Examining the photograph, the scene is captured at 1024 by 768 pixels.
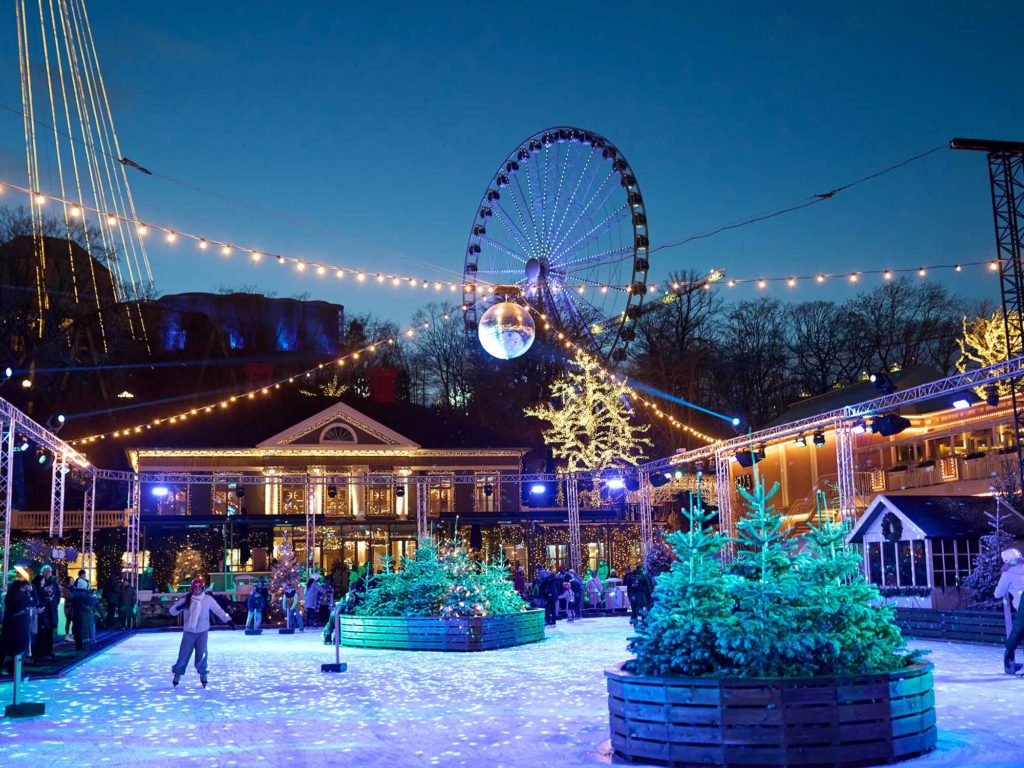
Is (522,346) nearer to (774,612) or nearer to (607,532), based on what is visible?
(774,612)

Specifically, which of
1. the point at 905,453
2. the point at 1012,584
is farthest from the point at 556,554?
the point at 1012,584

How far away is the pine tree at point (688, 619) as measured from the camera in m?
7.80

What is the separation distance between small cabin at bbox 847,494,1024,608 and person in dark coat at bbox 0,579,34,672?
53.0ft

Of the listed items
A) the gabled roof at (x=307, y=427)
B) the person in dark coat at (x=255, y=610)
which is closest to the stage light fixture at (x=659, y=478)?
the person in dark coat at (x=255, y=610)

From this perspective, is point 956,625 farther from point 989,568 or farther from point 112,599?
point 112,599

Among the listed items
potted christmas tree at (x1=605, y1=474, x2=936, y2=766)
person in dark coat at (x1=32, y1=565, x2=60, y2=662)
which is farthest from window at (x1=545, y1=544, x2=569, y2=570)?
potted christmas tree at (x1=605, y1=474, x2=936, y2=766)

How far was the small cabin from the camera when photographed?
70.2 ft

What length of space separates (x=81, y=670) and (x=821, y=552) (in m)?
11.4

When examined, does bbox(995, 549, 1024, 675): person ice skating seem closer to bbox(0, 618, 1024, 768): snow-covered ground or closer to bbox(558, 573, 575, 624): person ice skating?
bbox(0, 618, 1024, 768): snow-covered ground

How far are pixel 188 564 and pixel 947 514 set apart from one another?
29.1 m

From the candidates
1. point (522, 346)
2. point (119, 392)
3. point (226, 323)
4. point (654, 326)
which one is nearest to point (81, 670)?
point (522, 346)

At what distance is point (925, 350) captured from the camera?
173ft

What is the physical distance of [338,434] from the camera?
153 ft

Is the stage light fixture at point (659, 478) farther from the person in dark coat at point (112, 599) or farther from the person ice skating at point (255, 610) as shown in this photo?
the person in dark coat at point (112, 599)
